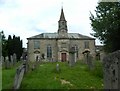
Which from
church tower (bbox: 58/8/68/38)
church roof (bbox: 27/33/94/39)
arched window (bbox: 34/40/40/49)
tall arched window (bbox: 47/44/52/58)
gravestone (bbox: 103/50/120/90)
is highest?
church tower (bbox: 58/8/68/38)

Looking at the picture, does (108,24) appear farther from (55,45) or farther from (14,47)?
(55,45)

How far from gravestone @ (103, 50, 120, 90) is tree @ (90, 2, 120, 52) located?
50.2 ft

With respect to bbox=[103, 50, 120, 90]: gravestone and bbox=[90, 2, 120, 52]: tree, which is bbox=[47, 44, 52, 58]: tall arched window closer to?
bbox=[90, 2, 120, 52]: tree

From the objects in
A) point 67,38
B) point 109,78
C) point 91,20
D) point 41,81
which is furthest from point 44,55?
point 109,78

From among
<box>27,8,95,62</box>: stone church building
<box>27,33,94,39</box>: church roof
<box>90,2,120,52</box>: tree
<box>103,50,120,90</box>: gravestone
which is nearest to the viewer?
<box>103,50,120,90</box>: gravestone

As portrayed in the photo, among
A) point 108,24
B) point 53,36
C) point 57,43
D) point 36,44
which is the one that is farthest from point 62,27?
point 108,24

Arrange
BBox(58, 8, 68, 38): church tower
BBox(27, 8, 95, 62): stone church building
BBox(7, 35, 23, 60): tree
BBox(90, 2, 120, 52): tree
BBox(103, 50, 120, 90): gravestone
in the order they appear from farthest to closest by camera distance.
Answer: BBox(58, 8, 68, 38): church tower → BBox(27, 8, 95, 62): stone church building → BBox(7, 35, 23, 60): tree → BBox(90, 2, 120, 52): tree → BBox(103, 50, 120, 90): gravestone

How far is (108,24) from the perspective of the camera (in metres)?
27.4

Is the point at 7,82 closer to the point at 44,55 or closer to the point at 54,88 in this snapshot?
the point at 54,88

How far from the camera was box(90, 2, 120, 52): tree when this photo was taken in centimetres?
2711

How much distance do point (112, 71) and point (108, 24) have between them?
1661cm

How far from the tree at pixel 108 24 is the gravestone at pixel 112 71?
50.2 feet

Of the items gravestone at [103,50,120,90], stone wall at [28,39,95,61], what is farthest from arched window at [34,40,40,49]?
gravestone at [103,50,120,90]

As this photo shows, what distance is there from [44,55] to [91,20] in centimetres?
4581
